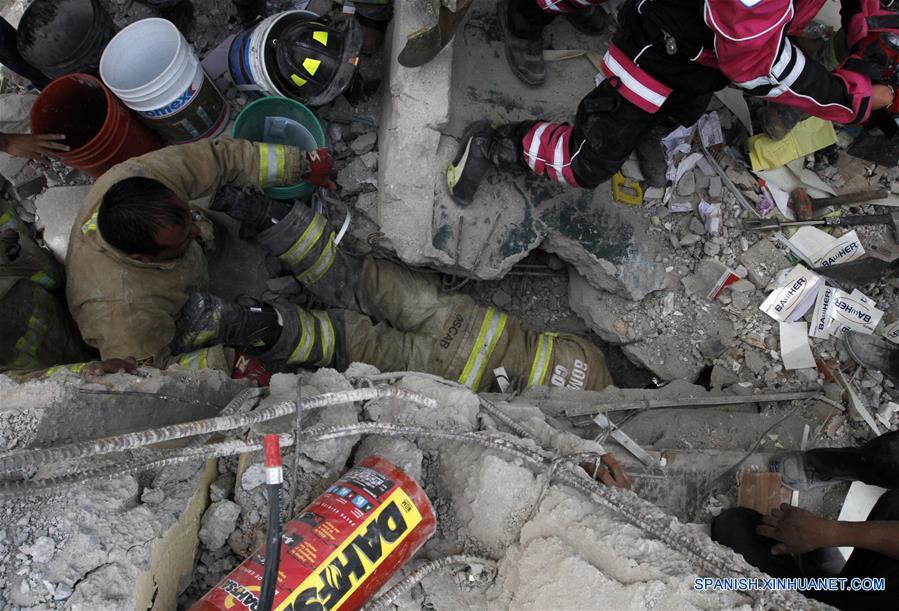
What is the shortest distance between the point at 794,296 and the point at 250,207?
2.86m

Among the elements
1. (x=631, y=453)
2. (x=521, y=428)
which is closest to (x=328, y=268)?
(x=521, y=428)

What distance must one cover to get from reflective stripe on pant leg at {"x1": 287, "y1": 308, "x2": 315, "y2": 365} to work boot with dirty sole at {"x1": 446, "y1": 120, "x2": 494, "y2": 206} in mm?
1006

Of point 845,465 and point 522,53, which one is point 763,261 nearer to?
point 845,465

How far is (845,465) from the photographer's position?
2736 millimetres

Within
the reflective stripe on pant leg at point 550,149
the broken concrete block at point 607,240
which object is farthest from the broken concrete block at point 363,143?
the broken concrete block at point 607,240

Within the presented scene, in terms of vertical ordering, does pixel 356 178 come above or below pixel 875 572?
above

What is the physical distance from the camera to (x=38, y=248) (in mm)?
3012

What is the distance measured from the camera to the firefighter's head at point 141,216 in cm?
240

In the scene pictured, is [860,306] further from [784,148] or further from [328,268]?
[328,268]

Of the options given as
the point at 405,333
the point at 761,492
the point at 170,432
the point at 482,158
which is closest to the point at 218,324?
the point at 405,333

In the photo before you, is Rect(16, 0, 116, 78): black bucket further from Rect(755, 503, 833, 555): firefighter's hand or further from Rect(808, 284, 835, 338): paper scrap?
Rect(808, 284, 835, 338): paper scrap

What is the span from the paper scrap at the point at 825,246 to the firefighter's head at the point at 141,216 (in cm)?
313

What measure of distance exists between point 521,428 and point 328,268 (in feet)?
5.02

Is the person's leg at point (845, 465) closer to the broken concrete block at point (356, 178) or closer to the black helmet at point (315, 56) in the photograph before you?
the broken concrete block at point (356, 178)
